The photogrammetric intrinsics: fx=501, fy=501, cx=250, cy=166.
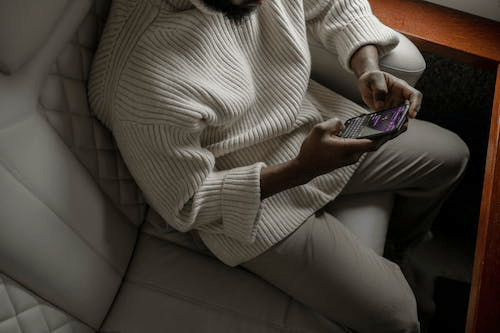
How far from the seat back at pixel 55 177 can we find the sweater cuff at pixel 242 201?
19 centimetres

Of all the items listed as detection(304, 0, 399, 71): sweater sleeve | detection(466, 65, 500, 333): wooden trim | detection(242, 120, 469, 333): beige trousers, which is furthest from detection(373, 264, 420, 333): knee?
detection(304, 0, 399, 71): sweater sleeve

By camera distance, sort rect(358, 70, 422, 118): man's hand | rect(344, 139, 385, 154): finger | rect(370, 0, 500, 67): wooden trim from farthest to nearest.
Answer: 1. rect(370, 0, 500, 67): wooden trim
2. rect(358, 70, 422, 118): man's hand
3. rect(344, 139, 385, 154): finger

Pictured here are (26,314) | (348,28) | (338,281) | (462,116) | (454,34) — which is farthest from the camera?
(462,116)

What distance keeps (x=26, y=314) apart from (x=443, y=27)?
1.00m

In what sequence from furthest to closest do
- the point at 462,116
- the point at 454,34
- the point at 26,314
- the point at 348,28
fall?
1. the point at 462,116
2. the point at 454,34
3. the point at 348,28
4. the point at 26,314

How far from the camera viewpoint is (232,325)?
86 centimetres

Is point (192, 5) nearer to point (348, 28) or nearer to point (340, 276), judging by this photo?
point (348, 28)

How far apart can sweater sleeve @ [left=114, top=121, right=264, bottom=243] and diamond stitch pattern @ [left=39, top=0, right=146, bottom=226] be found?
0.15ft

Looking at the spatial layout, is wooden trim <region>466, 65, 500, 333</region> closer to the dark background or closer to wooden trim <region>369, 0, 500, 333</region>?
wooden trim <region>369, 0, 500, 333</region>

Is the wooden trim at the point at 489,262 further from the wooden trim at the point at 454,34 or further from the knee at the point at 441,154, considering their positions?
the knee at the point at 441,154

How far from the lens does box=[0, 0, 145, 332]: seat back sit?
26.7 inches

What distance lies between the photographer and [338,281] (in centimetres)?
85

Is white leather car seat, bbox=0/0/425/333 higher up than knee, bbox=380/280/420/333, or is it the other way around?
white leather car seat, bbox=0/0/425/333

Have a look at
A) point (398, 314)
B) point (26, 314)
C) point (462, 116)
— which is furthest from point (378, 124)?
point (462, 116)
